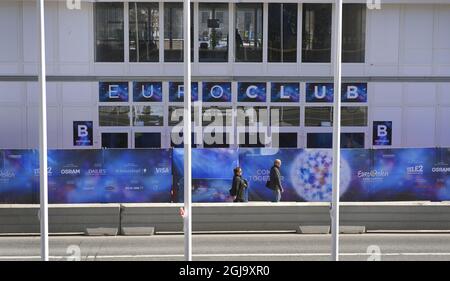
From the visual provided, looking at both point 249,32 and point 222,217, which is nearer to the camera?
point 222,217

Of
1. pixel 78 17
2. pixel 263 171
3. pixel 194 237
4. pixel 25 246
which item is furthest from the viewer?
pixel 78 17

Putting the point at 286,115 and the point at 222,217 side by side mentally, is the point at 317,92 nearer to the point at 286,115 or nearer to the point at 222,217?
the point at 286,115

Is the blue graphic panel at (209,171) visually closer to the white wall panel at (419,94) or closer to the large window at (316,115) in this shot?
the large window at (316,115)

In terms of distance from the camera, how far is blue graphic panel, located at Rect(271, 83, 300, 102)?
24.3 m

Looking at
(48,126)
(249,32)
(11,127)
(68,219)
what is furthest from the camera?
(249,32)

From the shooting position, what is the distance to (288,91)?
79.8 feet

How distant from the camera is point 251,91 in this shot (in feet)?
79.6

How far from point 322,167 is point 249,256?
6309 mm

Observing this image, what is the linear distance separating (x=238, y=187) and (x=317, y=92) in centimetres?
892

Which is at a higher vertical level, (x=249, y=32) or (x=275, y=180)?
(x=249, y=32)

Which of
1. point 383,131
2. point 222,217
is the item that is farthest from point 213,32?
point 222,217

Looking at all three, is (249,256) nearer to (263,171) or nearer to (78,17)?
(263,171)
